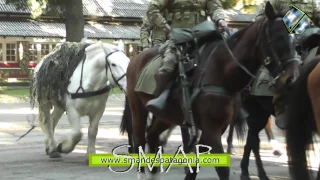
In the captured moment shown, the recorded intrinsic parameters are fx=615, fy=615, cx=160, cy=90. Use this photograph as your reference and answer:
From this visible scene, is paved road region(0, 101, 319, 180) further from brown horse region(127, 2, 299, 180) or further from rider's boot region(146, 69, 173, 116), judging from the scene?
brown horse region(127, 2, 299, 180)

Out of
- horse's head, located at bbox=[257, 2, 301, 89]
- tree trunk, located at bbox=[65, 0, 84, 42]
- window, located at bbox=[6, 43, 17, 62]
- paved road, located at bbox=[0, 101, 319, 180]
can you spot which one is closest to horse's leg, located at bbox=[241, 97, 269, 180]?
paved road, located at bbox=[0, 101, 319, 180]

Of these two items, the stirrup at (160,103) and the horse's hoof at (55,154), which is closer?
the stirrup at (160,103)

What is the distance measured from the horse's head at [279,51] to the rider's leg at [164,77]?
138cm

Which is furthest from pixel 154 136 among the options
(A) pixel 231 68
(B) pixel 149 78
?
(A) pixel 231 68

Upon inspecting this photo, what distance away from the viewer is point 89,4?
44.8 m

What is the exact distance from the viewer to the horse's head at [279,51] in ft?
19.9

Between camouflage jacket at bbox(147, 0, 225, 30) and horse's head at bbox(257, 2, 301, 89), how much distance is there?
5.07ft

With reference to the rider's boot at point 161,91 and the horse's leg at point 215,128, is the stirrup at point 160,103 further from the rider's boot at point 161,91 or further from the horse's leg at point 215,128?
the horse's leg at point 215,128

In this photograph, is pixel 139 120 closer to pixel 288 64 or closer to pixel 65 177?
pixel 65 177

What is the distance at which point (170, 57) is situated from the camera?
7.40 meters

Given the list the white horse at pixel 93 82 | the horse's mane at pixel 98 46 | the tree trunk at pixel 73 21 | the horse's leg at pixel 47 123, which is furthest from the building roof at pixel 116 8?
the white horse at pixel 93 82

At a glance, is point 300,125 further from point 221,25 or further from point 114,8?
point 114,8

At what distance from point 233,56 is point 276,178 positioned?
2936 mm

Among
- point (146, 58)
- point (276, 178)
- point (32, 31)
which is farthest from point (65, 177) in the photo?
point (32, 31)
